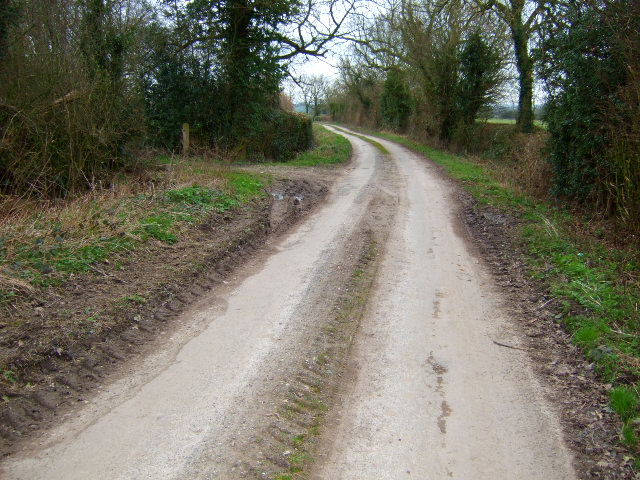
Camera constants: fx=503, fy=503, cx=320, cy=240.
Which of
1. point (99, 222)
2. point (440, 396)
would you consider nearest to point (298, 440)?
point (440, 396)

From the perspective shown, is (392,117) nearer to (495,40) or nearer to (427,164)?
(495,40)

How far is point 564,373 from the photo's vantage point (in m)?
5.07

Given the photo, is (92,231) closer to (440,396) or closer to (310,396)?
(310,396)

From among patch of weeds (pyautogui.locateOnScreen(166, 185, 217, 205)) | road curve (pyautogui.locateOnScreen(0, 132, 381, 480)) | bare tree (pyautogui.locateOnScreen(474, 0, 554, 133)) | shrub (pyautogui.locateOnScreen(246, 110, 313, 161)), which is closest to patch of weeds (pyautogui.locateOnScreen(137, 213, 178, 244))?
patch of weeds (pyautogui.locateOnScreen(166, 185, 217, 205))

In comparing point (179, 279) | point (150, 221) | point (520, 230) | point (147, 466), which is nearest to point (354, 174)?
point (520, 230)

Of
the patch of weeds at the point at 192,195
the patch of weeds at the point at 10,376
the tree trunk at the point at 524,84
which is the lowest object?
the patch of weeds at the point at 10,376

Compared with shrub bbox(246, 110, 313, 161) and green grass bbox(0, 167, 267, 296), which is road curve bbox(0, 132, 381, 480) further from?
shrub bbox(246, 110, 313, 161)

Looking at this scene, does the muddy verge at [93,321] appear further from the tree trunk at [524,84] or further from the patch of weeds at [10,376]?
the tree trunk at [524,84]

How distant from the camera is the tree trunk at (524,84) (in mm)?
21906

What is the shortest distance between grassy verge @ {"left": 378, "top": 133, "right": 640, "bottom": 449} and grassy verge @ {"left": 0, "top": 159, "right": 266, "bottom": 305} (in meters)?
5.85

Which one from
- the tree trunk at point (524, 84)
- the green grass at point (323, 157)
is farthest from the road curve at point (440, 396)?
the tree trunk at point (524, 84)

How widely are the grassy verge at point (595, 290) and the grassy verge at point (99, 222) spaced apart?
585 centimetres

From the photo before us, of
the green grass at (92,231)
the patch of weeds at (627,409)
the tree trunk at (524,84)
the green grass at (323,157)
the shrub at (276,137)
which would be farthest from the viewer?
the tree trunk at (524,84)

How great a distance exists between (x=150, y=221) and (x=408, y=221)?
5.32 meters
